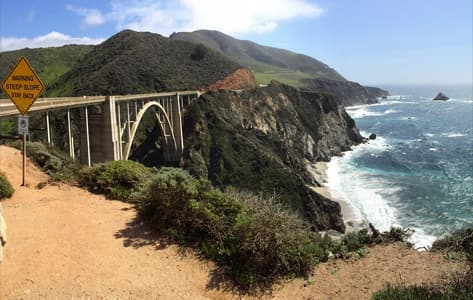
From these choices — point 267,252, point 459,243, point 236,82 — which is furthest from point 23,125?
point 236,82

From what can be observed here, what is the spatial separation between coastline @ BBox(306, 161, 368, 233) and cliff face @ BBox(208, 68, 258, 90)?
2319 centimetres

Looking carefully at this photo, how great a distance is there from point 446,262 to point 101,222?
762 centimetres

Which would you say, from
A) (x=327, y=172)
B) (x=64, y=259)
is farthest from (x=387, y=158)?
(x=64, y=259)

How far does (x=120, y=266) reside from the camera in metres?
6.90

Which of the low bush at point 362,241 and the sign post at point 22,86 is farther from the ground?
the sign post at point 22,86

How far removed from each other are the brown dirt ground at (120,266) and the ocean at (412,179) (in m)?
24.7

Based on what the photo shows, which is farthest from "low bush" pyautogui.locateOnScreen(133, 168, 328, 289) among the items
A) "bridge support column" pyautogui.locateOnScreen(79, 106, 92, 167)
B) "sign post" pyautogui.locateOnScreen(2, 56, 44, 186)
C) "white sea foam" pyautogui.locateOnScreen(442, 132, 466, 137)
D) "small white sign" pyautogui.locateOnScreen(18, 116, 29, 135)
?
"white sea foam" pyautogui.locateOnScreen(442, 132, 466, 137)

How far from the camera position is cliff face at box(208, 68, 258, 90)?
75244 mm

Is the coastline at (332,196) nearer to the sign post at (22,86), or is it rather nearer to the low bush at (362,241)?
the low bush at (362,241)

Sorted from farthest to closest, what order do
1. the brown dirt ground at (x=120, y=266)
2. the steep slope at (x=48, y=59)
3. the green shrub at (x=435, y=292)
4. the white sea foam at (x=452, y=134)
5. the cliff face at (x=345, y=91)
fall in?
the cliff face at (x=345, y=91)
the steep slope at (x=48, y=59)
the white sea foam at (x=452, y=134)
the brown dirt ground at (x=120, y=266)
the green shrub at (x=435, y=292)

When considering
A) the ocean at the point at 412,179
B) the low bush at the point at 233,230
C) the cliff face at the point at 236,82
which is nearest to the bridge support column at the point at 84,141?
the low bush at the point at 233,230

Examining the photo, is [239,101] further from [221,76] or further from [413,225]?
[413,225]

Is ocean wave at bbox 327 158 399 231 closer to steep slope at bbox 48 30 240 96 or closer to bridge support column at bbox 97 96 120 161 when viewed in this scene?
bridge support column at bbox 97 96 120 161

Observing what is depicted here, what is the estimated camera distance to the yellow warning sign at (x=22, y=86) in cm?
1039
